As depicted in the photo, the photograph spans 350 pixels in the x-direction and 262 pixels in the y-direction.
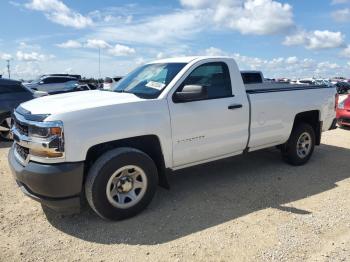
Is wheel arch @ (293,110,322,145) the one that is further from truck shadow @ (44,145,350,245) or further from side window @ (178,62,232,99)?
side window @ (178,62,232,99)

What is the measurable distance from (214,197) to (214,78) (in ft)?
5.42

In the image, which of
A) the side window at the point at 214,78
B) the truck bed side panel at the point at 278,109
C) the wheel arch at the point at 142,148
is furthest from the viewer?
the truck bed side panel at the point at 278,109

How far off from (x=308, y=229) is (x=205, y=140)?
5.39ft

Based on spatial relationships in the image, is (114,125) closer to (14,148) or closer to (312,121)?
(14,148)

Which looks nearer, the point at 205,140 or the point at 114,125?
the point at 114,125

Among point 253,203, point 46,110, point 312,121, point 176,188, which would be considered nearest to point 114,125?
point 46,110

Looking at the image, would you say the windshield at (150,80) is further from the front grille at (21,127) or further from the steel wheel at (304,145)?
the steel wheel at (304,145)

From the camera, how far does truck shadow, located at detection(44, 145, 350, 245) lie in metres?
3.96

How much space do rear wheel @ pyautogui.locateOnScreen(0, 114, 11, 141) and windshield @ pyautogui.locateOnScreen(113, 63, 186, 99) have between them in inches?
186

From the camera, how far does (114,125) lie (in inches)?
155

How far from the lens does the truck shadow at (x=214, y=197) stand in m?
3.96

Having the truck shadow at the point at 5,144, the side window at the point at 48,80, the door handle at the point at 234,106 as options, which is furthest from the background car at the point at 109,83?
the side window at the point at 48,80

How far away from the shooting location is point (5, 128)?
8.87 m

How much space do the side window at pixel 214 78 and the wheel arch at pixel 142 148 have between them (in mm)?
963
